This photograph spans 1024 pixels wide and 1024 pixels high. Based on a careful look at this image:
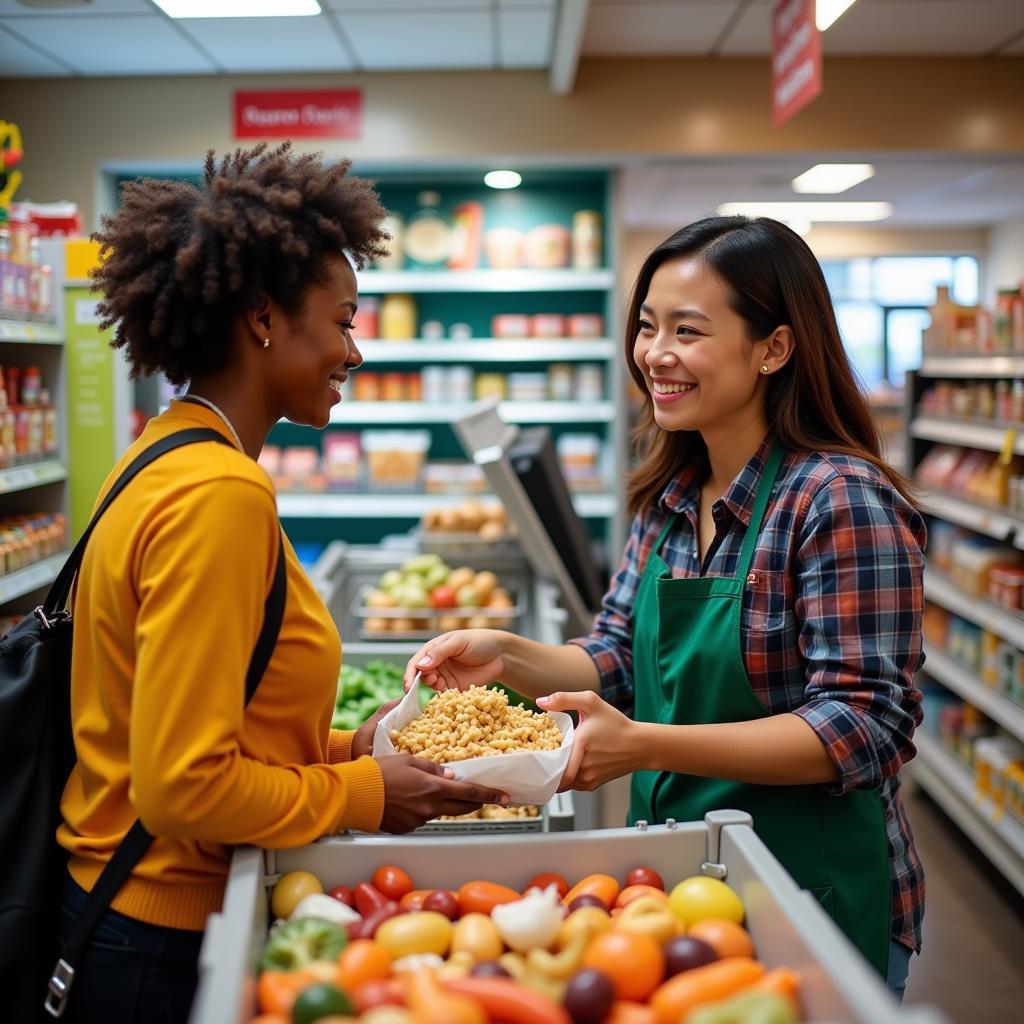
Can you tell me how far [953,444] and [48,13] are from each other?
4726 mm

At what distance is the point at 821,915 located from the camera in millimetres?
1150

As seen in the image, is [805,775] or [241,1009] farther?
[805,775]

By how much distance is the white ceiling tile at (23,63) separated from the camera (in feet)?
17.4

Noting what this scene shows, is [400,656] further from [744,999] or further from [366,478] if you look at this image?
[366,478]

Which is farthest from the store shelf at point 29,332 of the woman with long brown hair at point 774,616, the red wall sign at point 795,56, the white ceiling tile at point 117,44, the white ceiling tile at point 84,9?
the red wall sign at point 795,56

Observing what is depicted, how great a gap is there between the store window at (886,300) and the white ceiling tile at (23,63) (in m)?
9.41

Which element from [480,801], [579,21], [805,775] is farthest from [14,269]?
[805,775]

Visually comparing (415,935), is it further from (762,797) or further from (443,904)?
(762,797)

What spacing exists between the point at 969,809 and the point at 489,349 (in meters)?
3.33

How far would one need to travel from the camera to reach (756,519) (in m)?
1.78

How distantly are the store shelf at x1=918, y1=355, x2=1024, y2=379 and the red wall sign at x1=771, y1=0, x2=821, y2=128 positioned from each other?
1307 millimetres

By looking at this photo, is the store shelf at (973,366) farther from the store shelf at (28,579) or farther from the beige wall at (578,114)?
the store shelf at (28,579)

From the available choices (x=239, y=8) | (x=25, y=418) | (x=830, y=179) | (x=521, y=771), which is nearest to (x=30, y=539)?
(x=25, y=418)

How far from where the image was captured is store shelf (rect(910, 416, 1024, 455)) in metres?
4.28
